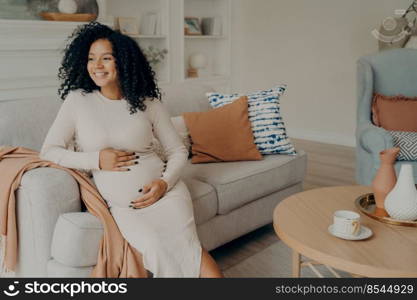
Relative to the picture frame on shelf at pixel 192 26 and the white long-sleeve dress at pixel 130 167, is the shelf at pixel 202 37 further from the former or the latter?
the white long-sleeve dress at pixel 130 167

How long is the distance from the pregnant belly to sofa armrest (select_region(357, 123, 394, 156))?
1433 mm

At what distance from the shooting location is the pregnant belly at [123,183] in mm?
1879

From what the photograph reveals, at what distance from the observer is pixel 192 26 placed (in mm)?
5379

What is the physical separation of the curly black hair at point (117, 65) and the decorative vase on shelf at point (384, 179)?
93 cm

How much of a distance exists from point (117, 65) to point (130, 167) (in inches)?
15.9

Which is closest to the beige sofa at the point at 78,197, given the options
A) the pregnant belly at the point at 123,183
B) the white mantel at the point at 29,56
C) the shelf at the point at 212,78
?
the pregnant belly at the point at 123,183

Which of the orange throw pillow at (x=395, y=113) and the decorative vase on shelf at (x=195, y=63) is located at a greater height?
the decorative vase on shelf at (x=195, y=63)

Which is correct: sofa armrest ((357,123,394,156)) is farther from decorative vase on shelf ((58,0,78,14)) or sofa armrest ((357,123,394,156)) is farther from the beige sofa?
decorative vase on shelf ((58,0,78,14))

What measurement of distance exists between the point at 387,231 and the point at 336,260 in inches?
12.6

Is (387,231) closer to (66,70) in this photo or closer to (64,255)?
(64,255)

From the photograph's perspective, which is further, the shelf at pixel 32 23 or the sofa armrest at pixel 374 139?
the shelf at pixel 32 23

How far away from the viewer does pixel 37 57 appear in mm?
3949

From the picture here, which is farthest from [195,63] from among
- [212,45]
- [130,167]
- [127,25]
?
[130,167]

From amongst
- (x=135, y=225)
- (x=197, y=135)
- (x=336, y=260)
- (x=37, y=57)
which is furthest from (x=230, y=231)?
(x=37, y=57)
